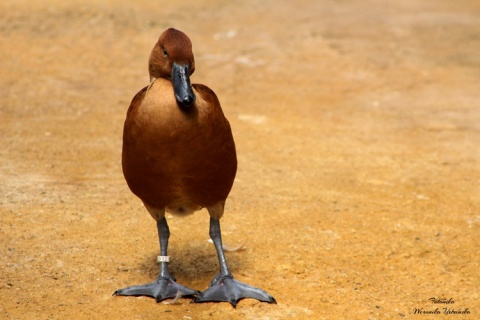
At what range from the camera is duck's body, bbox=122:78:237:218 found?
400 centimetres

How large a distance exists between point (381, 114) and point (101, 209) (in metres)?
4.18

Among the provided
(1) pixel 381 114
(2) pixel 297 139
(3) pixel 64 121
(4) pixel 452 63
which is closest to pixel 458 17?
(4) pixel 452 63

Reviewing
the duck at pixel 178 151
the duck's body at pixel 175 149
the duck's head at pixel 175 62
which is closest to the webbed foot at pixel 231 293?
the duck at pixel 178 151

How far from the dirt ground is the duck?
0.16m

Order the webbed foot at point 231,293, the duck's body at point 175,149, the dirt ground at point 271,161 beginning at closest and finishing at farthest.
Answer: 1. the duck's body at point 175,149
2. the webbed foot at point 231,293
3. the dirt ground at point 271,161

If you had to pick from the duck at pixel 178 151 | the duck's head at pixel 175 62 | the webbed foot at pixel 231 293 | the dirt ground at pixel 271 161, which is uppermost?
the duck's head at pixel 175 62

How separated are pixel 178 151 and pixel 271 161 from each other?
3.16 metres

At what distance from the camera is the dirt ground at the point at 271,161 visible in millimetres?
4586

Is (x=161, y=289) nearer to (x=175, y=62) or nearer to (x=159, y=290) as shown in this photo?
(x=159, y=290)

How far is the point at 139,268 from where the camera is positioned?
485cm

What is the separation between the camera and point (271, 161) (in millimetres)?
7117

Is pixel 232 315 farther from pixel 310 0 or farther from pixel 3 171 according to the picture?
pixel 310 0

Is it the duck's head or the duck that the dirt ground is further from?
the duck's head

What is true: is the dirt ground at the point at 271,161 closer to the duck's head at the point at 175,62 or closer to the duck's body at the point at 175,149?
the duck's body at the point at 175,149
